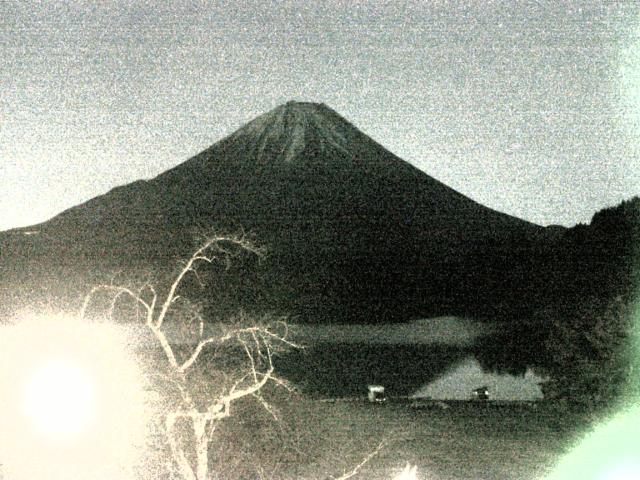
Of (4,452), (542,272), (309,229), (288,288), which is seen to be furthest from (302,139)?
(4,452)

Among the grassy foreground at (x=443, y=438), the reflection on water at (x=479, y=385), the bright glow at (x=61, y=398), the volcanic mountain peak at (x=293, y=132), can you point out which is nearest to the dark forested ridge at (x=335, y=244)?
the volcanic mountain peak at (x=293, y=132)

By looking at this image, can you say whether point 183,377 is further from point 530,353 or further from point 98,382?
point 530,353

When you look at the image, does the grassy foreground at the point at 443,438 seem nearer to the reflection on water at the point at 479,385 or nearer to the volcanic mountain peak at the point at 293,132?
the reflection on water at the point at 479,385

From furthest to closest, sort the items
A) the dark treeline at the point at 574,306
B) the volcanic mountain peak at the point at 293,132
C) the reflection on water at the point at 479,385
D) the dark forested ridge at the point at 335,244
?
the volcanic mountain peak at the point at 293,132 → the dark forested ridge at the point at 335,244 → the reflection on water at the point at 479,385 → the dark treeline at the point at 574,306

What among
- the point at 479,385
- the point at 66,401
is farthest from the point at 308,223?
the point at 66,401

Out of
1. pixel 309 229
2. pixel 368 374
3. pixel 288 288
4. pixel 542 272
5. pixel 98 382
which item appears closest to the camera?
pixel 98 382

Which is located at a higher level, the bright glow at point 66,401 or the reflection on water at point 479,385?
the reflection on water at point 479,385
